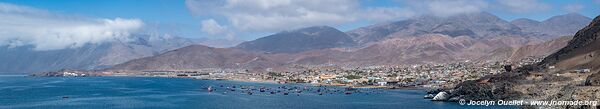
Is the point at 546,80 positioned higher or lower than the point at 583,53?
lower

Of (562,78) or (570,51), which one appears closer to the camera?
(562,78)

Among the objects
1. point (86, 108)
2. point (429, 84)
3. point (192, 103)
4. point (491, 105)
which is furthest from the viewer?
point (429, 84)

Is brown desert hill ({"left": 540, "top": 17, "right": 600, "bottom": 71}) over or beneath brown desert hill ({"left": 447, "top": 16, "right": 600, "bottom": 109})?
over

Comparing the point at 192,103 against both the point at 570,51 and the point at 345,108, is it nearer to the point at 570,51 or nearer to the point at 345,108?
the point at 345,108

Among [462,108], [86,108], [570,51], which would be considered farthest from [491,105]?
[86,108]

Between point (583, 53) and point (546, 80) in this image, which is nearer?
point (546, 80)

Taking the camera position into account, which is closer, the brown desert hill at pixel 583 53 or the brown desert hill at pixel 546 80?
the brown desert hill at pixel 546 80

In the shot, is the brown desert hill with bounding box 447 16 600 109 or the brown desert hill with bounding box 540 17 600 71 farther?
the brown desert hill with bounding box 540 17 600 71

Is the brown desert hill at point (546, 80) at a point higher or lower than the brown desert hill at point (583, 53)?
lower
